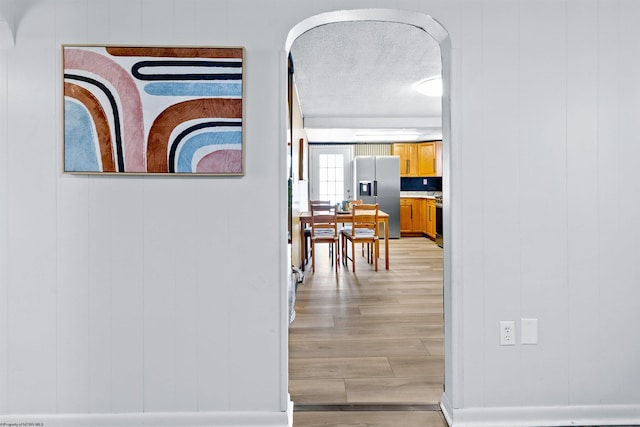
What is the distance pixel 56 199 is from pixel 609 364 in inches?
102

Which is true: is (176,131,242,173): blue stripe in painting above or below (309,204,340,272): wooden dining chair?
above

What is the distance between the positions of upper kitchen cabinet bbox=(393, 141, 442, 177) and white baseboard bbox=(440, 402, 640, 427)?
7698mm

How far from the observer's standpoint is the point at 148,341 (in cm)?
188

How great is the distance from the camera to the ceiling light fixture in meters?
4.69

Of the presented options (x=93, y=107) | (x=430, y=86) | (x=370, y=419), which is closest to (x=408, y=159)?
(x=430, y=86)

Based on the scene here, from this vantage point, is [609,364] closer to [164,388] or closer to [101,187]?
[164,388]

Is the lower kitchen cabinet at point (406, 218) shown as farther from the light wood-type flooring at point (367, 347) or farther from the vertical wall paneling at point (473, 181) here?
the vertical wall paneling at point (473, 181)

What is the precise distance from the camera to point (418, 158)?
9.54m

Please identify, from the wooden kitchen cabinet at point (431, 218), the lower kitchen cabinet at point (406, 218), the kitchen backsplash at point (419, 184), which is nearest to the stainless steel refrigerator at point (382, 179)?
the lower kitchen cabinet at point (406, 218)

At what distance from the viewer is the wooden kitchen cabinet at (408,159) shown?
376 inches

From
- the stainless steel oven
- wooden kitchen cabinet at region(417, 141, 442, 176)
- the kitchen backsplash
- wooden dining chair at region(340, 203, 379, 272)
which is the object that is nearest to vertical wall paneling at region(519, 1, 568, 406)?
wooden dining chair at region(340, 203, 379, 272)

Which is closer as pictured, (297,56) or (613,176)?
(613,176)

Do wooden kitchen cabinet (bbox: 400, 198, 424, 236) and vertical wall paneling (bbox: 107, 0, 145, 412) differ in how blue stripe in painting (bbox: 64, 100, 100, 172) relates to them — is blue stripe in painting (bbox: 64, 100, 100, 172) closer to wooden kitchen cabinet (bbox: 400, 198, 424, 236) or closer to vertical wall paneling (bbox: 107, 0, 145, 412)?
vertical wall paneling (bbox: 107, 0, 145, 412)

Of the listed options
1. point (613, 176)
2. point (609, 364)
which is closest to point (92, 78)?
Result: point (613, 176)
